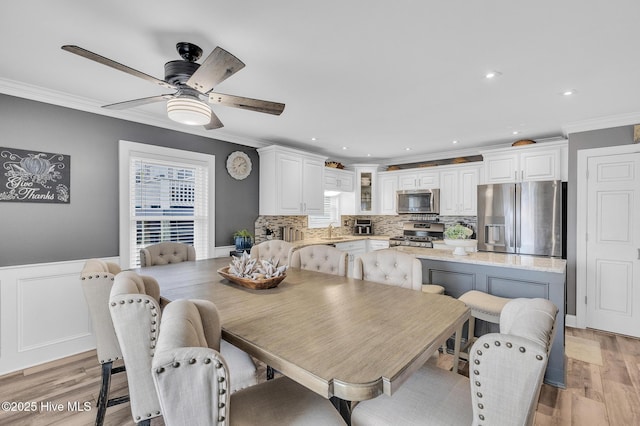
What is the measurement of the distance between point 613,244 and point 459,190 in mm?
2042

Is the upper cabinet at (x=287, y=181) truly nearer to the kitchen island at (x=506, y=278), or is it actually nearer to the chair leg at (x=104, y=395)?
the kitchen island at (x=506, y=278)

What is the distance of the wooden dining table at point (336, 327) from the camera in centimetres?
96

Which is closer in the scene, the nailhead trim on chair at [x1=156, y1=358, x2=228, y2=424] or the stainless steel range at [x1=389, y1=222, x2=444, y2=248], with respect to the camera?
the nailhead trim on chair at [x1=156, y1=358, x2=228, y2=424]

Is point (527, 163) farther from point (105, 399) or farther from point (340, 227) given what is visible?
point (105, 399)

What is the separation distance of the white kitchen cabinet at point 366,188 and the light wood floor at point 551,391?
3.60 meters

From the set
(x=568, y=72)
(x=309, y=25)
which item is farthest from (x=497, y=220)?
(x=309, y=25)

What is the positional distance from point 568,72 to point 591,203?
2.09 m

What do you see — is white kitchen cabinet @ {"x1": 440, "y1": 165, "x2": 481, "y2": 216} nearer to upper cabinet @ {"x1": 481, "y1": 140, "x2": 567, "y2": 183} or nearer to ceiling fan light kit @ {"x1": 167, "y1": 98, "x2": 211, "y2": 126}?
upper cabinet @ {"x1": 481, "y1": 140, "x2": 567, "y2": 183}

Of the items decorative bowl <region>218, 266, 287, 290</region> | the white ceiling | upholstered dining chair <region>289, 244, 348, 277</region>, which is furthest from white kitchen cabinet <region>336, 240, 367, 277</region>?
decorative bowl <region>218, 266, 287, 290</region>

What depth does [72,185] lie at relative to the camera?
293 centimetres

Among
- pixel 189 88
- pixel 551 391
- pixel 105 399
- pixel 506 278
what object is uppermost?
pixel 189 88

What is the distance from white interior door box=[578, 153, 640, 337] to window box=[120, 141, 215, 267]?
4.73 m

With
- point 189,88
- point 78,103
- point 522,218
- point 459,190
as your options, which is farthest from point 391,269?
point 459,190

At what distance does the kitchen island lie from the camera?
7.83ft
